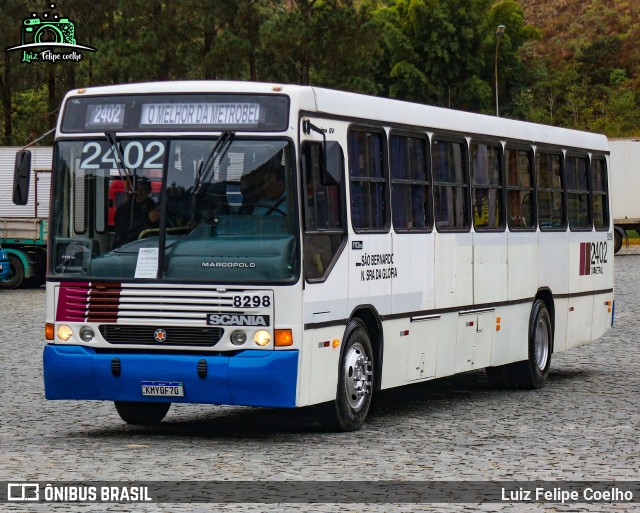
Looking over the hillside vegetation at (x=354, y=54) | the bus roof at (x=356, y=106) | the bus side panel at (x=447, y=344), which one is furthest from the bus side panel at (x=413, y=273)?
the hillside vegetation at (x=354, y=54)

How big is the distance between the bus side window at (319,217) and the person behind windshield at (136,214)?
1.17m

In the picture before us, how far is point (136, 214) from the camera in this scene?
1204 centimetres

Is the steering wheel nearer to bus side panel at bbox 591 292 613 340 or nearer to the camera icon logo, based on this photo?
bus side panel at bbox 591 292 613 340

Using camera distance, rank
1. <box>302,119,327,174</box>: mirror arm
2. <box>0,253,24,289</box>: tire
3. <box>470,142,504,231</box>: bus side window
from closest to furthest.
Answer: <box>302,119,327,174</box>: mirror arm < <box>470,142,504,231</box>: bus side window < <box>0,253,24,289</box>: tire

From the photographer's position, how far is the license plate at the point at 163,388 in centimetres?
1162

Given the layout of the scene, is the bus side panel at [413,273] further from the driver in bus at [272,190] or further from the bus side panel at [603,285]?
the bus side panel at [603,285]

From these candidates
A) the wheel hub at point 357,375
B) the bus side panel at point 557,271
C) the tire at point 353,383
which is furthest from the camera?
the bus side panel at point 557,271

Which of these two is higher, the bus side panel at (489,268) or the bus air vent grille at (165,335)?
the bus side panel at (489,268)

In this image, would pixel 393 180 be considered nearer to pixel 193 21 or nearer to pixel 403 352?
pixel 403 352

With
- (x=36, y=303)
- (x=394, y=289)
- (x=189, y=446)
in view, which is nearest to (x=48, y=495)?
(x=189, y=446)

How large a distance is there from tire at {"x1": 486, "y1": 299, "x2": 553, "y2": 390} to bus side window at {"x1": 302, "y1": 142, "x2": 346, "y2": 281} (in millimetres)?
4942

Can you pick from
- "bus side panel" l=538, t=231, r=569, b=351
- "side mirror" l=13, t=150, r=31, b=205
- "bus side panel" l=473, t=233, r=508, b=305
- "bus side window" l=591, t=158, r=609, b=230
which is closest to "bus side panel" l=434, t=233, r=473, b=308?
"bus side panel" l=473, t=233, r=508, b=305

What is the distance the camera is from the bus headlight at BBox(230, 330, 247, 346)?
11594mm

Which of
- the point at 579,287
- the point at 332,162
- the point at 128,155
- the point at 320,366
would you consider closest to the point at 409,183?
the point at 332,162
